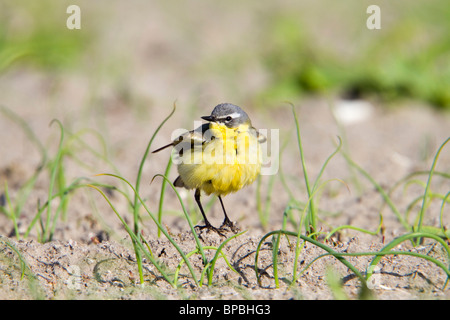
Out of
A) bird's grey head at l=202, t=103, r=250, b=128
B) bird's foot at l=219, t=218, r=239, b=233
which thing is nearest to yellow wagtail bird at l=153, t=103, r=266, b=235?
bird's grey head at l=202, t=103, r=250, b=128

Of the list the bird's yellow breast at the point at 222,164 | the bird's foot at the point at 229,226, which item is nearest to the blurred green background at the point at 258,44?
the bird's foot at the point at 229,226

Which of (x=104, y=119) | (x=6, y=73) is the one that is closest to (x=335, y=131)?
(x=104, y=119)

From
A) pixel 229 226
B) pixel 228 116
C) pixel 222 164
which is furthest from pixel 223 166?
pixel 229 226

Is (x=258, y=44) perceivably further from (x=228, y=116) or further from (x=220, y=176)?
(x=220, y=176)

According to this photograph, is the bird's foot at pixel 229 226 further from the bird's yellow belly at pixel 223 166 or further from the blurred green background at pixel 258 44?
the blurred green background at pixel 258 44

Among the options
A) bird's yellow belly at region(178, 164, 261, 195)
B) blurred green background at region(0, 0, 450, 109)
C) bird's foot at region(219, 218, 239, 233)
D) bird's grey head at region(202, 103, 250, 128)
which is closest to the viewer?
bird's yellow belly at region(178, 164, 261, 195)

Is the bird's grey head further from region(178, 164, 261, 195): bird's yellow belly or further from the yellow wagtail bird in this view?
region(178, 164, 261, 195): bird's yellow belly

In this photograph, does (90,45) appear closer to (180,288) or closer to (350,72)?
(350,72)
